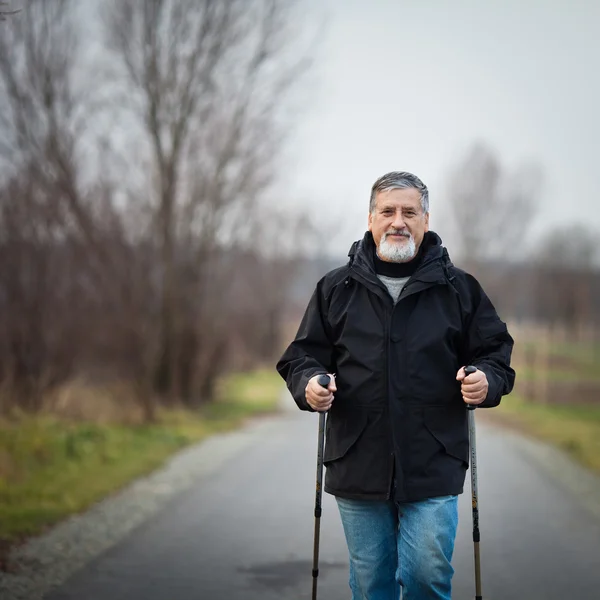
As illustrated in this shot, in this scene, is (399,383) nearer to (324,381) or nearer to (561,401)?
(324,381)

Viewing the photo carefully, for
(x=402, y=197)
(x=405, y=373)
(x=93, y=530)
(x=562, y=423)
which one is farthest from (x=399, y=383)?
(x=562, y=423)

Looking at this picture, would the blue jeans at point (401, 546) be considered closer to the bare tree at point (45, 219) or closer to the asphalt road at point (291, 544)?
the asphalt road at point (291, 544)

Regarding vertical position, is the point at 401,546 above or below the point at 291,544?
above

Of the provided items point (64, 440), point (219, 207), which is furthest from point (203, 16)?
point (64, 440)

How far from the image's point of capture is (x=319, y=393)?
414 cm

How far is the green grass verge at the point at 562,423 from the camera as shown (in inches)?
553

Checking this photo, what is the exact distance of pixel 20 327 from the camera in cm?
1544

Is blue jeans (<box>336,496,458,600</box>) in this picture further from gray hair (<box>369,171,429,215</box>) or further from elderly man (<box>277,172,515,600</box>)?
gray hair (<box>369,171,429,215</box>)

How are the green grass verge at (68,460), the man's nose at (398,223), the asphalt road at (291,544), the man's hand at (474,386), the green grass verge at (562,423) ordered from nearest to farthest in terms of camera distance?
the man's hand at (474,386), the man's nose at (398,223), the asphalt road at (291,544), the green grass verge at (68,460), the green grass verge at (562,423)

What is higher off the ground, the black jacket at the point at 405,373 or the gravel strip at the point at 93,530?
the black jacket at the point at 405,373

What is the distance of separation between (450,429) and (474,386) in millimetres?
281

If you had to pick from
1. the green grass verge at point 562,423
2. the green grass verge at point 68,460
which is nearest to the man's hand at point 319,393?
the green grass verge at point 68,460

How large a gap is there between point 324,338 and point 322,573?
274 centimetres

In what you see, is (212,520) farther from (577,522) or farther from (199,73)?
(199,73)
